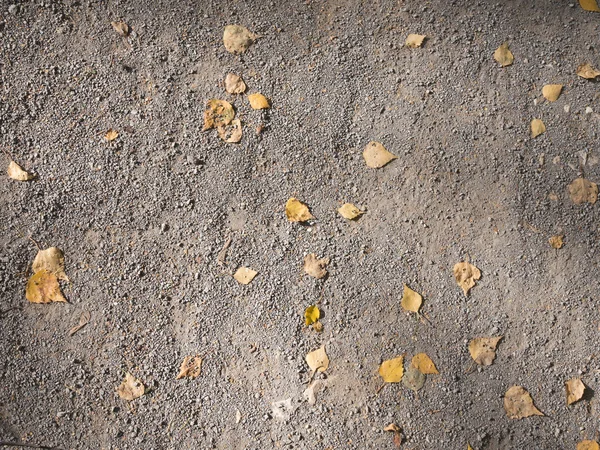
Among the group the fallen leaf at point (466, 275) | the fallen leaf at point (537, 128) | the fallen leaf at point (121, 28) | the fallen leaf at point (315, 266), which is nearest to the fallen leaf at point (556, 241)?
the fallen leaf at point (466, 275)

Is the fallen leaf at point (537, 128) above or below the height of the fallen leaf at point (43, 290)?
below

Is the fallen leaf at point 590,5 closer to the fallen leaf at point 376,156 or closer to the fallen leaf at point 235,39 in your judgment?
the fallen leaf at point 376,156

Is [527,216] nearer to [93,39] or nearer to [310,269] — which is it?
[310,269]

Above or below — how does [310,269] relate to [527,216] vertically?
above

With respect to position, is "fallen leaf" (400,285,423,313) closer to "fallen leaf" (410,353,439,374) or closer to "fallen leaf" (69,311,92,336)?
"fallen leaf" (410,353,439,374)

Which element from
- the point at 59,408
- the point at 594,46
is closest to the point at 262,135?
A: the point at 59,408
